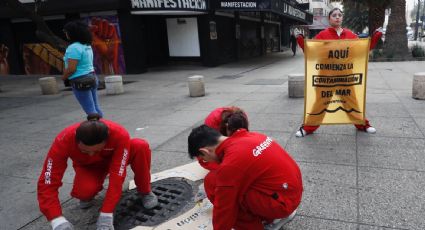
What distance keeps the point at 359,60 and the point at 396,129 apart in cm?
118

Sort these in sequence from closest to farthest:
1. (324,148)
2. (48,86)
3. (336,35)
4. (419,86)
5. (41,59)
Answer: (324,148) → (336,35) → (419,86) → (48,86) → (41,59)

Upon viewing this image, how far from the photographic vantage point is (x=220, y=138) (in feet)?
7.07

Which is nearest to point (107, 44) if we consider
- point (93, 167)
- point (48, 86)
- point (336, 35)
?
point (48, 86)

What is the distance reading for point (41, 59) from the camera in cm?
1761

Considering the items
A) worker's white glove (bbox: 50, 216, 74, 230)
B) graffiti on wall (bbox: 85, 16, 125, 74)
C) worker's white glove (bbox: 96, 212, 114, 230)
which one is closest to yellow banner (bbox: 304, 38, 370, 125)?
worker's white glove (bbox: 96, 212, 114, 230)

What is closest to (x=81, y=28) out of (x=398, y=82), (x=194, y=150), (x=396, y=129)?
(x=194, y=150)

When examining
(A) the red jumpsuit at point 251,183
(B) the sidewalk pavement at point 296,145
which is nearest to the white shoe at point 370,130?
(B) the sidewalk pavement at point 296,145

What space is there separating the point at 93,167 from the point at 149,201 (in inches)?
22.3

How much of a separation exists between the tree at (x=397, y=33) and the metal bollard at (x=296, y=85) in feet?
32.5

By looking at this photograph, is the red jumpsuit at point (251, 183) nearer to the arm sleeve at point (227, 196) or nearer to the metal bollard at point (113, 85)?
the arm sleeve at point (227, 196)

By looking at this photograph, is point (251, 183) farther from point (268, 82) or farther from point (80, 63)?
point (268, 82)

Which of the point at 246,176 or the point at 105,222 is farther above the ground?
the point at 246,176

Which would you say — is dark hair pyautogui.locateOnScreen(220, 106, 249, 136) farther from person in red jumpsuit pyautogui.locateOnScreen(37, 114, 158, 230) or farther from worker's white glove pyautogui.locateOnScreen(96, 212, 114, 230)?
worker's white glove pyautogui.locateOnScreen(96, 212, 114, 230)

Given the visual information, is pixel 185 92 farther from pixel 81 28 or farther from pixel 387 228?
pixel 387 228
